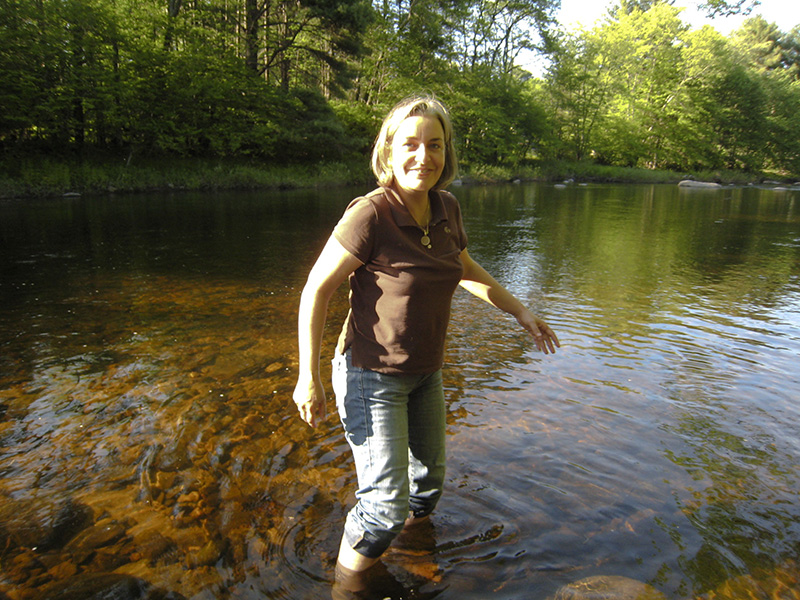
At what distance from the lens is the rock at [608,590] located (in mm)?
2234

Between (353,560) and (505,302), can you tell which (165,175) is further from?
(353,560)

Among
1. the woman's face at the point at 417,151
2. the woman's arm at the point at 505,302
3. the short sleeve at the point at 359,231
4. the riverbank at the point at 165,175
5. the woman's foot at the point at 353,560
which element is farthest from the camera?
the riverbank at the point at 165,175

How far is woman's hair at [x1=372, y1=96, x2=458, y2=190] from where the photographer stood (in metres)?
1.98

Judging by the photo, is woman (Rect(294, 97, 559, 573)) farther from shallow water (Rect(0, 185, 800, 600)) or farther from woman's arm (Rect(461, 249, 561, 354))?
shallow water (Rect(0, 185, 800, 600))

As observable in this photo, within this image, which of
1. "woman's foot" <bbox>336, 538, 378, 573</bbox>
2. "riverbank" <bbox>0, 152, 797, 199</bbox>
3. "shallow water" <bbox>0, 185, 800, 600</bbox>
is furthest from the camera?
"riverbank" <bbox>0, 152, 797, 199</bbox>

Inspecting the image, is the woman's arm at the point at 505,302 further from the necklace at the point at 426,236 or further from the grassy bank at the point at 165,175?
the grassy bank at the point at 165,175

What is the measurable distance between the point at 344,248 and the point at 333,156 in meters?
31.5

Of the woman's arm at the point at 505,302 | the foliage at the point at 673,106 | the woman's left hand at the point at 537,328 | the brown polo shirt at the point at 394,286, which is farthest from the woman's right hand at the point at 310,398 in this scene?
the foliage at the point at 673,106

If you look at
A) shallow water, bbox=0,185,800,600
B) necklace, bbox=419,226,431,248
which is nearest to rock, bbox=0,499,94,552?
shallow water, bbox=0,185,800,600

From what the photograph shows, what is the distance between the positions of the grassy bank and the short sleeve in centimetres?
2153

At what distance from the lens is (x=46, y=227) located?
12.6 metres

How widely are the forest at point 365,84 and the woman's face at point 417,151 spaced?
2253 cm

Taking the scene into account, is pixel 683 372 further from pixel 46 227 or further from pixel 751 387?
pixel 46 227

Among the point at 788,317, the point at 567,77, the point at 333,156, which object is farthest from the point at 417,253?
the point at 567,77
